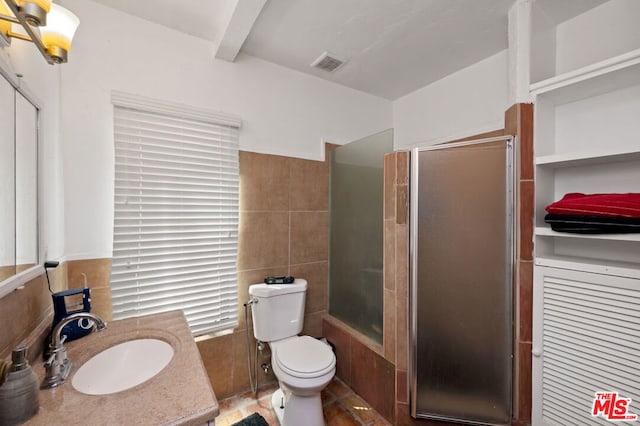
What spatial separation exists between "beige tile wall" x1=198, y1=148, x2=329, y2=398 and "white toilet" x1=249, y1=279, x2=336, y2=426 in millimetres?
160

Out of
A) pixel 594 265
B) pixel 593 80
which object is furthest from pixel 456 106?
pixel 594 265

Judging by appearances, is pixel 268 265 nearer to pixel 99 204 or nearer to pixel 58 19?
pixel 99 204

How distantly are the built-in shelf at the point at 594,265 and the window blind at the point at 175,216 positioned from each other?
5.90ft

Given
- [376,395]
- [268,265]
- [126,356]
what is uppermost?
[268,265]

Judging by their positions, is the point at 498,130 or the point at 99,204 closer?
the point at 99,204

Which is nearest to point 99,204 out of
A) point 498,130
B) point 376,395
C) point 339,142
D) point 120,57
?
point 120,57

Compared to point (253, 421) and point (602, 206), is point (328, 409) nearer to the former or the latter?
point (253, 421)

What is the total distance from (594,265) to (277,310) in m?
1.72

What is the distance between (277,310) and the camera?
6.14 ft

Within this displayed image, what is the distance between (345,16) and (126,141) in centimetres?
146

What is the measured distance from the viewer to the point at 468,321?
142cm

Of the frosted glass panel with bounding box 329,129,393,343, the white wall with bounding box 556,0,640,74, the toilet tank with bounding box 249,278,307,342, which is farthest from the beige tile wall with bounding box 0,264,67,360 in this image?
the white wall with bounding box 556,0,640,74

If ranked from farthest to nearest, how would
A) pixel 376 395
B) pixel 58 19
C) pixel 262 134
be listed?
pixel 262 134, pixel 376 395, pixel 58 19

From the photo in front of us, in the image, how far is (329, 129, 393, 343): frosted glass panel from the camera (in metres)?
1.79
